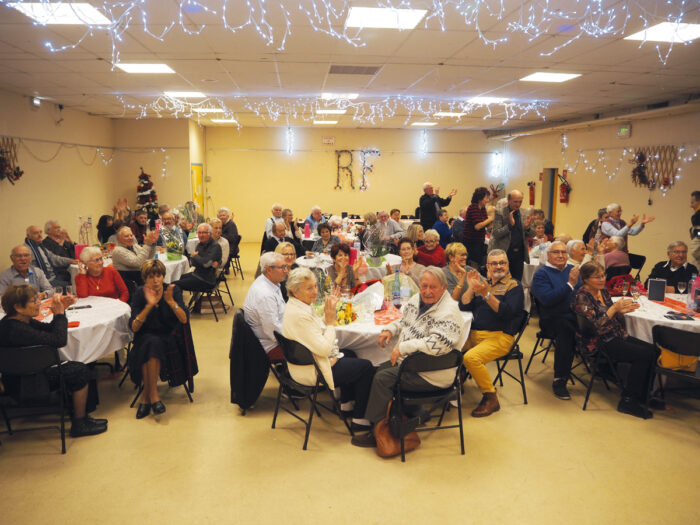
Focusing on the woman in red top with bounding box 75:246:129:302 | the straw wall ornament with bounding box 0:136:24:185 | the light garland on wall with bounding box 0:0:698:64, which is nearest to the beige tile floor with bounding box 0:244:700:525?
the woman in red top with bounding box 75:246:129:302

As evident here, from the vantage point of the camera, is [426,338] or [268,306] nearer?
[426,338]

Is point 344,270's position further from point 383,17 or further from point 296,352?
point 383,17

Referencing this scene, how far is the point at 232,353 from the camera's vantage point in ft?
12.2

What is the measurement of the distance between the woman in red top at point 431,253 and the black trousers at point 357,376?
7.12 ft

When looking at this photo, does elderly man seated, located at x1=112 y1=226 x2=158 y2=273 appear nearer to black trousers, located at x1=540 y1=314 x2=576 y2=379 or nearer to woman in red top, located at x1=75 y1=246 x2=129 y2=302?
woman in red top, located at x1=75 y1=246 x2=129 y2=302

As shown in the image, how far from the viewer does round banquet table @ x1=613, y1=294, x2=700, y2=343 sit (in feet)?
12.4

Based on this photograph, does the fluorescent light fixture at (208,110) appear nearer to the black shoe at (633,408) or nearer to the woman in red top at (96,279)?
the woman in red top at (96,279)

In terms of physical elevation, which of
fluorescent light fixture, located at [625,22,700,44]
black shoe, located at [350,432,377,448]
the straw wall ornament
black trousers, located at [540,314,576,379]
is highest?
fluorescent light fixture, located at [625,22,700,44]

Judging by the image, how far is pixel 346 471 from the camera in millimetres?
3137

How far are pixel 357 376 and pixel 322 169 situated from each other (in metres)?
11.4

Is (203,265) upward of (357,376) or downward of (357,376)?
upward

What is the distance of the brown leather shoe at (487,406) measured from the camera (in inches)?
153

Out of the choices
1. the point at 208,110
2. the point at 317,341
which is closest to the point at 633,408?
the point at 317,341

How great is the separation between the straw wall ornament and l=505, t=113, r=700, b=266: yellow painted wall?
11.3 m
